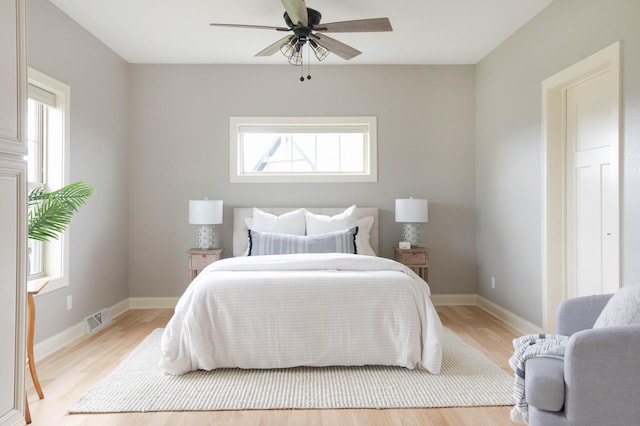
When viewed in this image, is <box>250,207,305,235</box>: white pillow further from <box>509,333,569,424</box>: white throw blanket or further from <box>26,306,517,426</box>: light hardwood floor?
<box>509,333,569,424</box>: white throw blanket

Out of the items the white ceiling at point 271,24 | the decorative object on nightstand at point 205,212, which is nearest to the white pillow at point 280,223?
the decorative object on nightstand at point 205,212

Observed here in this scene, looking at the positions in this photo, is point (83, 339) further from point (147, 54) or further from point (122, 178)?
point (147, 54)

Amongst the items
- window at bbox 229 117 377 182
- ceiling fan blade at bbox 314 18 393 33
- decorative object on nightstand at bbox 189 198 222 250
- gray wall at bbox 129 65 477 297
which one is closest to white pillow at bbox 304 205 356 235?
gray wall at bbox 129 65 477 297

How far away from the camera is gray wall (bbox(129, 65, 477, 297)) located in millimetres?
5148

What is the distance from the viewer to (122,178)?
495 cm

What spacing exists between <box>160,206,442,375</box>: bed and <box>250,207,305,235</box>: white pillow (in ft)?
5.25

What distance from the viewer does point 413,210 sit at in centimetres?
475

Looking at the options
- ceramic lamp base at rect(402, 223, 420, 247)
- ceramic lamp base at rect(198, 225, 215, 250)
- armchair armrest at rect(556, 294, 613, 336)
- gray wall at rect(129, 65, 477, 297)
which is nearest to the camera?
armchair armrest at rect(556, 294, 613, 336)

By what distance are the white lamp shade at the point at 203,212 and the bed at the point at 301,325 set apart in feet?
5.34

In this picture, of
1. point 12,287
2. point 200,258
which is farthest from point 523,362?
point 200,258

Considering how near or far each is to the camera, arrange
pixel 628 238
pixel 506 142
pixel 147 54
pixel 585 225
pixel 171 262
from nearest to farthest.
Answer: pixel 628 238, pixel 585 225, pixel 506 142, pixel 147 54, pixel 171 262

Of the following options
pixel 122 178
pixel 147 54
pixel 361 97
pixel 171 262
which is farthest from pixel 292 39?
pixel 171 262

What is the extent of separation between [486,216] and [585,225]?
5.02 ft

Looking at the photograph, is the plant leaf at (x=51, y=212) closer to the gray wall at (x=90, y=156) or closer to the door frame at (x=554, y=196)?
the gray wall at (x=90, y=156)
